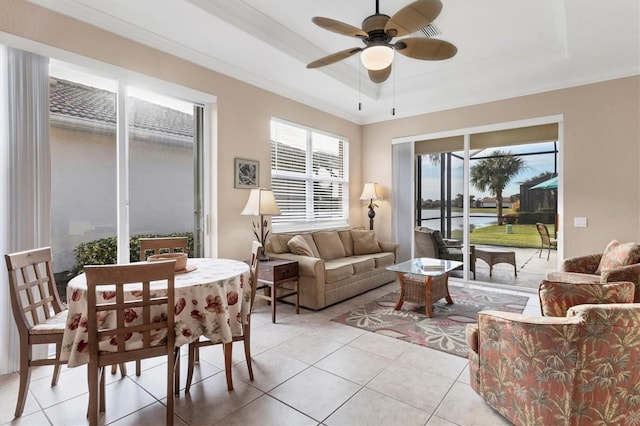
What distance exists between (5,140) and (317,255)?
3.50m

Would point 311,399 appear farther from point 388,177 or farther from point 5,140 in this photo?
point 388,177

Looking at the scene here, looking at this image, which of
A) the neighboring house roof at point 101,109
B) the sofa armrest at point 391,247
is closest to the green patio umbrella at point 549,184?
the sofa armrest at point 391,247

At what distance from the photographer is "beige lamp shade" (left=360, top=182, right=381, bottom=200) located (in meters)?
6.02

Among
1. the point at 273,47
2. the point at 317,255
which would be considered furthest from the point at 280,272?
the point at 273,47

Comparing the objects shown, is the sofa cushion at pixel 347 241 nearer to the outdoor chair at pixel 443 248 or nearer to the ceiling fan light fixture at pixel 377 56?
the outdoor chair at pixel 443 248

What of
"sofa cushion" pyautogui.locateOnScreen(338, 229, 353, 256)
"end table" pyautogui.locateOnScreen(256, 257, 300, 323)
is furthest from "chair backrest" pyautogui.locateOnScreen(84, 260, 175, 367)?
"sofa cushion" pyautogui.locateOnScreen(338, 229, 353, 256)

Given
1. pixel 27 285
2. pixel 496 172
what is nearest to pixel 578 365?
pixel 27 285

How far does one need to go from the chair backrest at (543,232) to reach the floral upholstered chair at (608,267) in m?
1.18

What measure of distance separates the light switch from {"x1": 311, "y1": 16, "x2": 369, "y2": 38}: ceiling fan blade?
3.89 m

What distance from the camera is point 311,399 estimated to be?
2.21 meters

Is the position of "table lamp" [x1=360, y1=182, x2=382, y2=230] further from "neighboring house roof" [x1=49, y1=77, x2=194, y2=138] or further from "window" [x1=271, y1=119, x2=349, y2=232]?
"neighboring house roof" [x1=49, y1=77, x2=194, y2=138]

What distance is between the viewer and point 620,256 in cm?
312

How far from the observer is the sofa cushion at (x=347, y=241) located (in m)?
5.48

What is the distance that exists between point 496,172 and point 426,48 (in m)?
3.39
